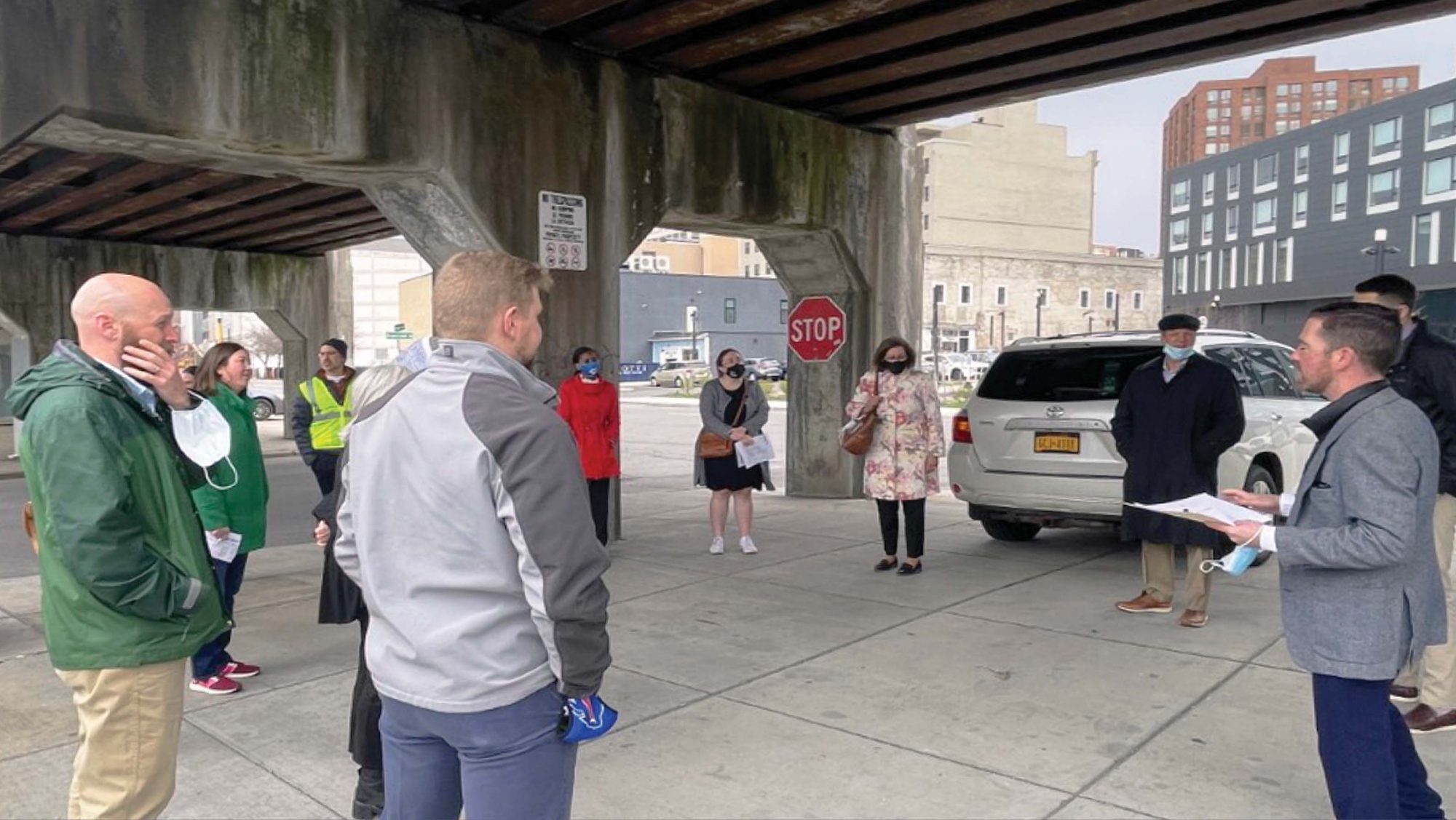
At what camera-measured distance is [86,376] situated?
8.36ft

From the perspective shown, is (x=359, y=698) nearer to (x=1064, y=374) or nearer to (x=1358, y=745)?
(x=1358, y=745)

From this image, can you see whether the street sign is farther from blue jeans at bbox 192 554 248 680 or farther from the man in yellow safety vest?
blue jeans at bbox 192 554 248 680

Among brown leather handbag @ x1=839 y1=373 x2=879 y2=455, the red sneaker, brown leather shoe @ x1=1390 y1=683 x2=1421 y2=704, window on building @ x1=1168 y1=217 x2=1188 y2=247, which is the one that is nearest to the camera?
brown leather shoe @ x1=1390 y1=683 x2=1421 y2=704

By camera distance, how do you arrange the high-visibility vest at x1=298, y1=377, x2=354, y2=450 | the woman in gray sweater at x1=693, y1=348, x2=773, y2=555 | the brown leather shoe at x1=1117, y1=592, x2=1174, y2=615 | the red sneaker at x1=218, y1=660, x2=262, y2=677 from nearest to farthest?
the red sneaker at x1=218, y1=660, x2=262, y2=677
the brown leather shoe at x1=1117, y1=592, x2=1174, y2=615
the high-visibility vest at x1=298, y1=377, x2=354, y2=450
the woman in gray sweater at x1=693, y1=348, x2=773, y2=555

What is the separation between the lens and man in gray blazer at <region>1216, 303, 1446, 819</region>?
283 cm

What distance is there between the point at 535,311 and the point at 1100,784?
2.76 metres

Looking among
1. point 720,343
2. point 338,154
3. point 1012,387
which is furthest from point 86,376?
point 720,343

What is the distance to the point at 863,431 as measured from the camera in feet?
23.8

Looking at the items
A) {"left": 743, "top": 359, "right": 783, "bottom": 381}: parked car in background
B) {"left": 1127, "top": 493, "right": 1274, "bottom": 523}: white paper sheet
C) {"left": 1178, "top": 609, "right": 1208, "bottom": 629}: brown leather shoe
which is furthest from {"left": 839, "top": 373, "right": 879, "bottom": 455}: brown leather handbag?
{"left": 743, "top": 359, "right": 783, "bottom": 381}: parked car in background

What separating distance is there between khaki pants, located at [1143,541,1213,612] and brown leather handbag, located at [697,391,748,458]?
3082 millimetres

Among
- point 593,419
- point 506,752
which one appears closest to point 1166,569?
point 593,419

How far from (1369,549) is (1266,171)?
72021mm

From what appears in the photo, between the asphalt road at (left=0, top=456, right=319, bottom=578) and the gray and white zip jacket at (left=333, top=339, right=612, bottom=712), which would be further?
the asphalt road at (left=0, top=456, right=319, bottom=578)

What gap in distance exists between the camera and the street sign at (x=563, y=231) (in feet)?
25.1
